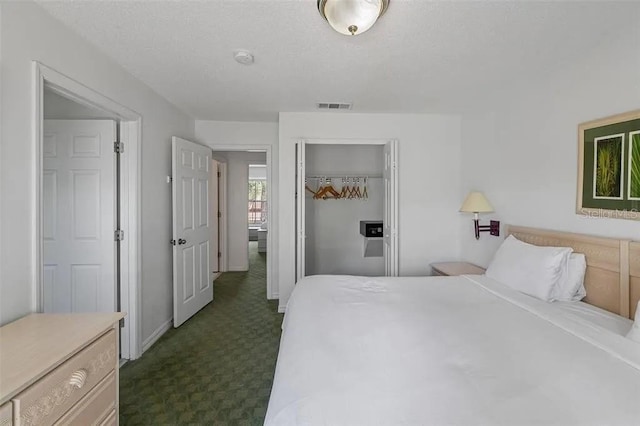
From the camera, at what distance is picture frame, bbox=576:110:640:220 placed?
5.56ft

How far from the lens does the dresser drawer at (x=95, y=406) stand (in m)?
1.16

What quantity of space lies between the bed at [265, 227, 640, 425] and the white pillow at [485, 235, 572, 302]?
99 millimetres

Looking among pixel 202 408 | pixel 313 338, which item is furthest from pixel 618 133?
pixel 202 408

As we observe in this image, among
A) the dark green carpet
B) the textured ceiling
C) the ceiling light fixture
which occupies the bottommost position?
the dark green carpet

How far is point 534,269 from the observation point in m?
2.01

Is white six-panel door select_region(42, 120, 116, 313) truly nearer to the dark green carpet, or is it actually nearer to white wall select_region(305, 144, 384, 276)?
the dark green carpet

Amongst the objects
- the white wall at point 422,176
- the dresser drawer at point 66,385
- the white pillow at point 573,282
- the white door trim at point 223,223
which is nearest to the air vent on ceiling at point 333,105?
the white wall at point 422,176

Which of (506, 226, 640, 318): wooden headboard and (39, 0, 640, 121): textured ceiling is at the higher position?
(39, 0, 640, 121): textured ceiling

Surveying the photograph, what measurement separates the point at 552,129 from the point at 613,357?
1.77 meters

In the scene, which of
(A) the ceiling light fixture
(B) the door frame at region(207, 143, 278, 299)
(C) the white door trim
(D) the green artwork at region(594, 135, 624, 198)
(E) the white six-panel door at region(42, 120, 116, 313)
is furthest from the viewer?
(C) the white door trim

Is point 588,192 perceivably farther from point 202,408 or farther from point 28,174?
point 28,174

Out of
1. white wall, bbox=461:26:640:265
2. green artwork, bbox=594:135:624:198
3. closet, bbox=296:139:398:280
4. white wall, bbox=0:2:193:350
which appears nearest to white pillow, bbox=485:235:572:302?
white wall, bbox=461:26:640:265

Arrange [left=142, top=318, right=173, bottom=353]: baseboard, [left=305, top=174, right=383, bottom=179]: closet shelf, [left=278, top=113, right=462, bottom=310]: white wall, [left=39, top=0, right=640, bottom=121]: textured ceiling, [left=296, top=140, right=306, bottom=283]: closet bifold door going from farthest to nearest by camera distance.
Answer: [left=305, top=174, right=383, bottom=179]: closet shelf, [left=278, top=113, right=462, bottom=310]: white wall, [left=296, top=140, right=306, bottom=283]: closet bifold door, [left=142, top=318, right=173, bottom=353]: baseboard, [left=39, top=0, right=640, bottom=121]: textured ceiling

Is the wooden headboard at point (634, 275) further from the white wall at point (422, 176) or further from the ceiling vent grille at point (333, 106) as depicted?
the ceiling vent grille at point (333, 106)
